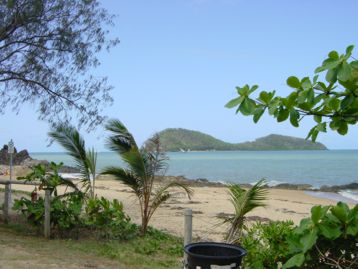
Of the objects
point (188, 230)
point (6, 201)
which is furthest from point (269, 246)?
point (6, 201)

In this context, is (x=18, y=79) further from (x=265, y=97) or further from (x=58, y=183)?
(x=265, y=97)

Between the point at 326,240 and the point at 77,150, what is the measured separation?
6405 mm

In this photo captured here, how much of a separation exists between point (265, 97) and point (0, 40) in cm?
748

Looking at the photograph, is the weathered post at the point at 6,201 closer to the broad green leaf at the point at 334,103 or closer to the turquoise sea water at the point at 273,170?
the turquoise sea water at the point at 273,170

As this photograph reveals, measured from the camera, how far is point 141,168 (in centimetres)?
835

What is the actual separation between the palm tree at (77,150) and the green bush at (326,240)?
6.19 m

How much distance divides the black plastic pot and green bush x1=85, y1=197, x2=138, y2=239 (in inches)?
180

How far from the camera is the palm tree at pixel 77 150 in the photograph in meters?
8.31

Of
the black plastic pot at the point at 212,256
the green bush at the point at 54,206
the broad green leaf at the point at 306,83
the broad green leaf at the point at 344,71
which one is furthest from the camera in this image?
the green bush at the point at 54,206

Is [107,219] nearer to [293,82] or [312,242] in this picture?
[312,242]

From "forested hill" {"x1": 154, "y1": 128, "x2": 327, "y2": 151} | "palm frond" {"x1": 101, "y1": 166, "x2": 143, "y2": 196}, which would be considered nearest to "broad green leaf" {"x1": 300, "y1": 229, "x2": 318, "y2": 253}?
"palm frond" {"x1": 101, "y1": 166, "x2": 143, "y2": 196}

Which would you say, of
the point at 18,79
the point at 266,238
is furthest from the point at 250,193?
the point at 18,79

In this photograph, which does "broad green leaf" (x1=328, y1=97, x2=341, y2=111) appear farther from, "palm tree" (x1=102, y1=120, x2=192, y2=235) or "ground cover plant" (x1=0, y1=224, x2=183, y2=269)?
"palm tree" (x1=102, y1=120, x2=192, y2=235)


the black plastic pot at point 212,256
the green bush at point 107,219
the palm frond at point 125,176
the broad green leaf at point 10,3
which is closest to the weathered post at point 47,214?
the green bush at point 107,219
